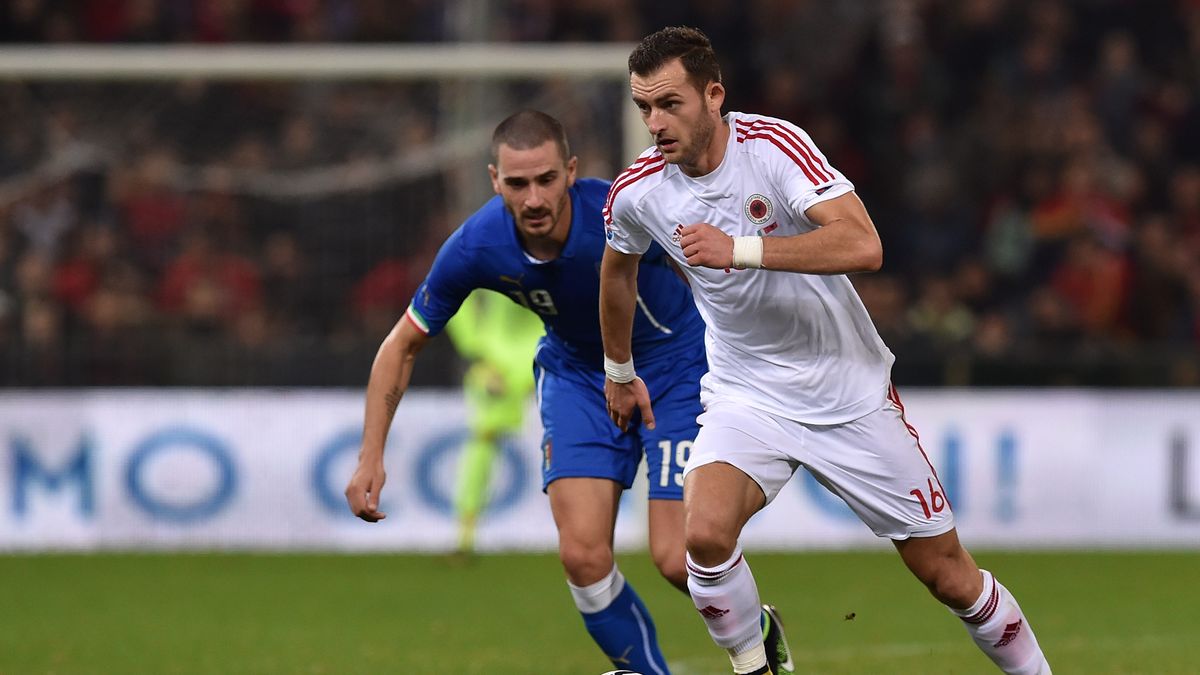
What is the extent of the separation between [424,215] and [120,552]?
321 cm

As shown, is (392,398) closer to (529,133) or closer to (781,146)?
(529,133)

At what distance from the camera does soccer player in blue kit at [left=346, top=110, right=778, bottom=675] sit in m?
6.06

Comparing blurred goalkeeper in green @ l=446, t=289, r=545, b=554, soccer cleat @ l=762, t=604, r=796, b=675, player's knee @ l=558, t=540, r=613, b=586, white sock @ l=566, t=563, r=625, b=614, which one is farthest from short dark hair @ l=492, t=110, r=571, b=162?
blurred goalkeeper in green @ l=446, t=289, r=545, b=554

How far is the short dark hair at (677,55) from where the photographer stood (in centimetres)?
523

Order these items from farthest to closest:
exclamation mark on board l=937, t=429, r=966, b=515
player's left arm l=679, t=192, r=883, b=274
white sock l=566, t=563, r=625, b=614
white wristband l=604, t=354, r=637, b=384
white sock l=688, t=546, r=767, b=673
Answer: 1. exclamation mark on board l=937, t=429, r=966, b=515
2. white sock l=566, t=563, r=625, b=614
3. white wristband l=604, t=354, r=637, b=384
4. white sock l=688, t=546, r=767, b=673
5. player's left arm l=679, t=192, r=883, b=274

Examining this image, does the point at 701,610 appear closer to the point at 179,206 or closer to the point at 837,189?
the point at 837,189

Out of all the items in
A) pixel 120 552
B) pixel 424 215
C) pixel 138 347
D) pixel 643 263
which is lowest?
pixel 120 552

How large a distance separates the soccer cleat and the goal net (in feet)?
22.1

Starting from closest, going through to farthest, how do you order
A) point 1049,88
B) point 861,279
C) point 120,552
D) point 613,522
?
1. point 613,522
2. point 120,552
3. point 861,279
4. point 1049,88

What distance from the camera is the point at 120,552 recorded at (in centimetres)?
1255

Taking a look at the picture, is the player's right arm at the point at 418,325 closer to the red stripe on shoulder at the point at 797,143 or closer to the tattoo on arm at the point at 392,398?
the tattoo on arm at the point at 392,398

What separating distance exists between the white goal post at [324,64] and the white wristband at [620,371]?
6848mm

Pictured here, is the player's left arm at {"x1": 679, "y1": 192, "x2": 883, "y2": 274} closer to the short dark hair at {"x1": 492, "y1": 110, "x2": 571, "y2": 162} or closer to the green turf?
the short dark hair at {"x1": 492, "y1": 110, "x2": 571, "y2": 162}

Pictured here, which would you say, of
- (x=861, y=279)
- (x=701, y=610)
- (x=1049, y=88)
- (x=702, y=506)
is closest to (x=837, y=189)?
(x=702, y=506)
